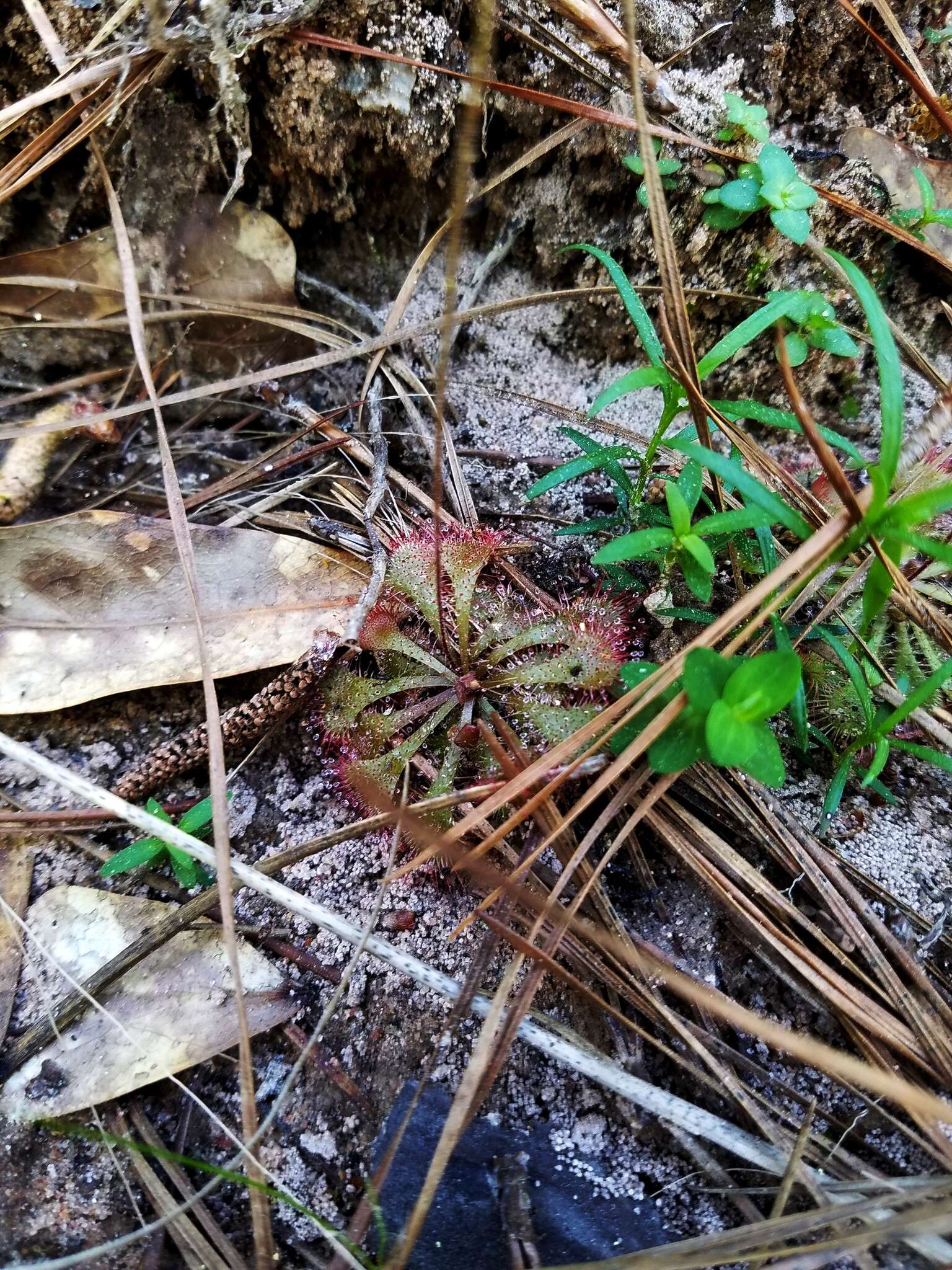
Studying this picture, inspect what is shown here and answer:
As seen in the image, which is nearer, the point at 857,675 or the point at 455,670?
the point at 857,675

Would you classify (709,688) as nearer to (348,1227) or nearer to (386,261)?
Result: (348,1227)

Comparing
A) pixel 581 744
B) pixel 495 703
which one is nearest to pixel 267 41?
pixel 495 703

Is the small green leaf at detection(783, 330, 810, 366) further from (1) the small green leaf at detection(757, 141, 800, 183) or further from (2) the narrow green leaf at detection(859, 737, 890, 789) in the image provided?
(2) the narrow green leaf at detection(859, 737, 890, 789)

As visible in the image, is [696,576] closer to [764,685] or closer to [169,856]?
[764,685]

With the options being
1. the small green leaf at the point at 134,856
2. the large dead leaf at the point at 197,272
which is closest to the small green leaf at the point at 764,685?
the small green leaf at the point at 134,856

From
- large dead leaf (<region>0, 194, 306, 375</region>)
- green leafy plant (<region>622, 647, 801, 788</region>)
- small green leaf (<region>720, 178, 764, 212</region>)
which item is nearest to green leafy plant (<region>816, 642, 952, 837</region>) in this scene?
green leafy plant (<region>622, 647, 801, 788</region>)

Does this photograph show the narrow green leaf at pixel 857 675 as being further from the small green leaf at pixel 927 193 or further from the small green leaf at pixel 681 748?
the small green leaf at pixel 927 193

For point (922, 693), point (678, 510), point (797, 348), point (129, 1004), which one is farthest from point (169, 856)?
point (797, 348)
